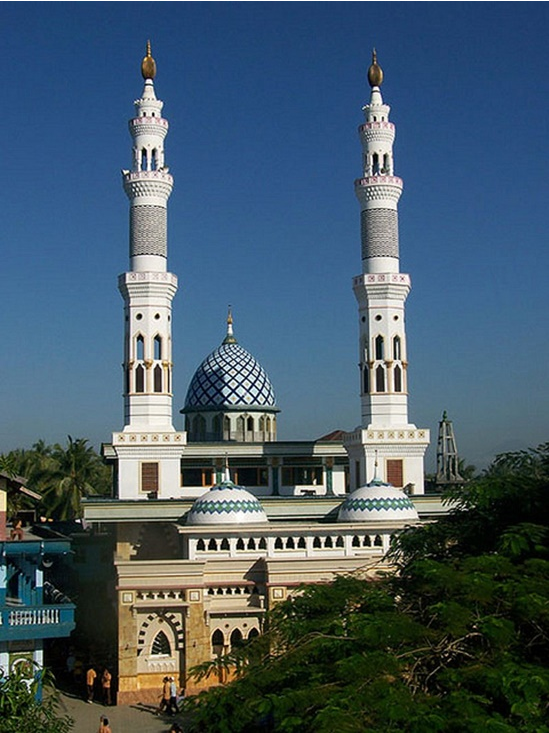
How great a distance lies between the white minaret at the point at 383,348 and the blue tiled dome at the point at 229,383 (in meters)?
5.69

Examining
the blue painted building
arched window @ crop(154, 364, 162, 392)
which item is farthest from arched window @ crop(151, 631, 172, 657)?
arched window @ crop(154, 364, 162, 392)

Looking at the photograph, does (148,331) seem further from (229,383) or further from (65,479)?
(65,479)

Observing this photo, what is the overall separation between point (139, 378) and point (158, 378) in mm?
536

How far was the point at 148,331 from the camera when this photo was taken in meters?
29.8

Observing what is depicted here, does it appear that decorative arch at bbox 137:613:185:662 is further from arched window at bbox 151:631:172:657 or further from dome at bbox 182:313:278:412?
dome at bbox 182:313:278:412

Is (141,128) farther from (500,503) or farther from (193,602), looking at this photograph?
(500,503)

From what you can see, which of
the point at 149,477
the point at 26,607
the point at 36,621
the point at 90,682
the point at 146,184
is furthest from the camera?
the point at 146,184

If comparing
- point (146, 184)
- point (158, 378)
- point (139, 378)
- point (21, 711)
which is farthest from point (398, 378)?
point (21, 711)

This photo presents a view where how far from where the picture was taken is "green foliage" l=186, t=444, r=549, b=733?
9570mm

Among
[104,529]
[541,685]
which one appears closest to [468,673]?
[541,685]

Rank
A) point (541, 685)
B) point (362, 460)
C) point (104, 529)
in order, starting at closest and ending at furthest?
point (541, 685), point (362, 460), point (104, 529)

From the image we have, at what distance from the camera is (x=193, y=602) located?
Result: 22438 mm

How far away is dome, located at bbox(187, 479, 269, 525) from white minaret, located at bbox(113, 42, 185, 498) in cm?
428

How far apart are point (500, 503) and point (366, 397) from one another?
15627 mm
